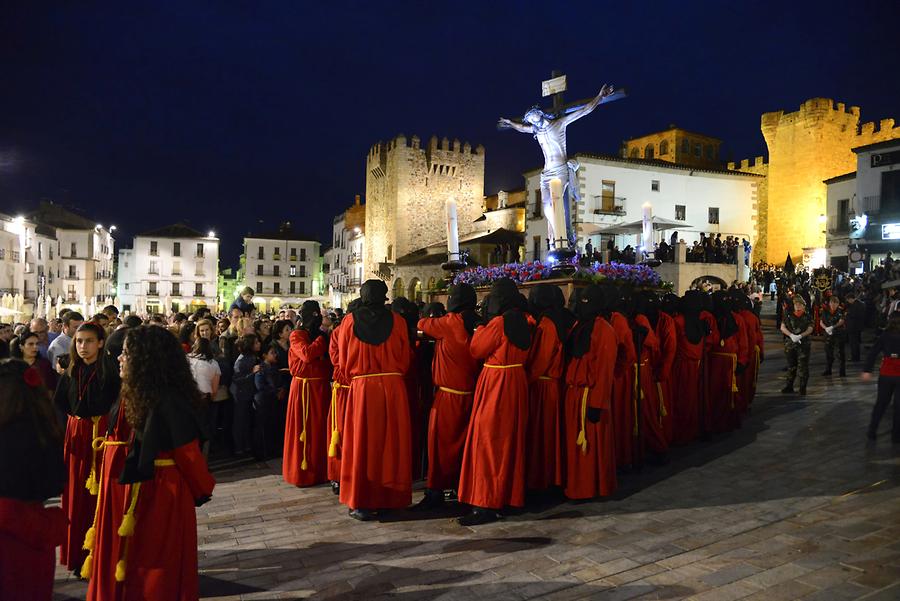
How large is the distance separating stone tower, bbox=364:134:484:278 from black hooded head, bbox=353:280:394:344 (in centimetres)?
3926

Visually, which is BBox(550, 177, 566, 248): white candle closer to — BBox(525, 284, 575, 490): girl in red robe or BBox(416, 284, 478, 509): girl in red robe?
BBox(525, 284, 575, 490): girl in red robe

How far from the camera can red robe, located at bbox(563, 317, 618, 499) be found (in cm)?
572

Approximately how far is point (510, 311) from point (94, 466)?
3245mm

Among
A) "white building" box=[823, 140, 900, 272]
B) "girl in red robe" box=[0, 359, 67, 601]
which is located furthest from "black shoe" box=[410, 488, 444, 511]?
"white building" box=[823, 140, 900, 272]

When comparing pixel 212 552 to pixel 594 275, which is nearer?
pixel 212 552

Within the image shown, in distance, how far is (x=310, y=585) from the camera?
4.16 meters

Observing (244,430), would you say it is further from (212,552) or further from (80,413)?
(80,413)

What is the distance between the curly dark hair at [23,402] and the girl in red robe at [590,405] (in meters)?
4.05

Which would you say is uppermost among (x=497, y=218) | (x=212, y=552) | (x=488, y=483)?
(x=497, y=218)

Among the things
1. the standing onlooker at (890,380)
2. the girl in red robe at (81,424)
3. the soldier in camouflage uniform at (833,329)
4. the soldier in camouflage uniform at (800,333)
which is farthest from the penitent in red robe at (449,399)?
the soldier in camouflage uniform at (833,329)

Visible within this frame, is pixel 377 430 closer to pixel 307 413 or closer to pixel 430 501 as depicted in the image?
pixel 430 501

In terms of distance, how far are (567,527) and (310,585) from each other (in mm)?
2152

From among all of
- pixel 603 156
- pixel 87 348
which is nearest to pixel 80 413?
pixel 87 348

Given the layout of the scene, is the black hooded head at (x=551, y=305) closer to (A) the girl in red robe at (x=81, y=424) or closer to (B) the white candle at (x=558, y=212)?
(A) the girl in red robe at (x=81, y=424)
